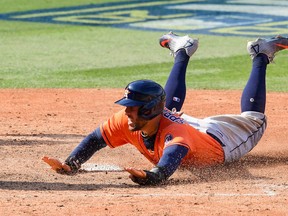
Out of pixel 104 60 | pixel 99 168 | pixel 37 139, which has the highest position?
pixel 99 168

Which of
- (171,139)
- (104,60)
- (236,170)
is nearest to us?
(171,139)

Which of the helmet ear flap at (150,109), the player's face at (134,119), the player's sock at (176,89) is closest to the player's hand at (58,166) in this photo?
the player's face at (134,119)

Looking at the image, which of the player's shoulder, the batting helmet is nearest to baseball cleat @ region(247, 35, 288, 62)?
the player's shoulder

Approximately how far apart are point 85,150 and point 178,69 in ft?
5.49

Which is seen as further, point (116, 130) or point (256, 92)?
point (256, 92)

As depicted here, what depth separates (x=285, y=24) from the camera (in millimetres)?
17312

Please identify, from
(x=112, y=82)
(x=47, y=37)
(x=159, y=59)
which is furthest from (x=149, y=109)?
(x=47, y=37)

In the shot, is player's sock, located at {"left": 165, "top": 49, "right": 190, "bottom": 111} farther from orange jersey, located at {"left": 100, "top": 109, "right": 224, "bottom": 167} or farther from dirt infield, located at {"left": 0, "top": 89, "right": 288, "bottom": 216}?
orange jersey, located at {"left": 100, "top": 109, "right": 224, "bottom": 167}

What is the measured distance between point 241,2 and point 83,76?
8940 mm

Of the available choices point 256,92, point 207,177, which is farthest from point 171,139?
point 256,92

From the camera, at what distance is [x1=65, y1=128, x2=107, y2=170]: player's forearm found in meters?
7.23

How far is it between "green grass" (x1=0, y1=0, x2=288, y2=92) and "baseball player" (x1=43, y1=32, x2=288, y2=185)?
3610mm

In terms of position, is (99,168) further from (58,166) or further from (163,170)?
(163,170)

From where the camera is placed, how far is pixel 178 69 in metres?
8.55
